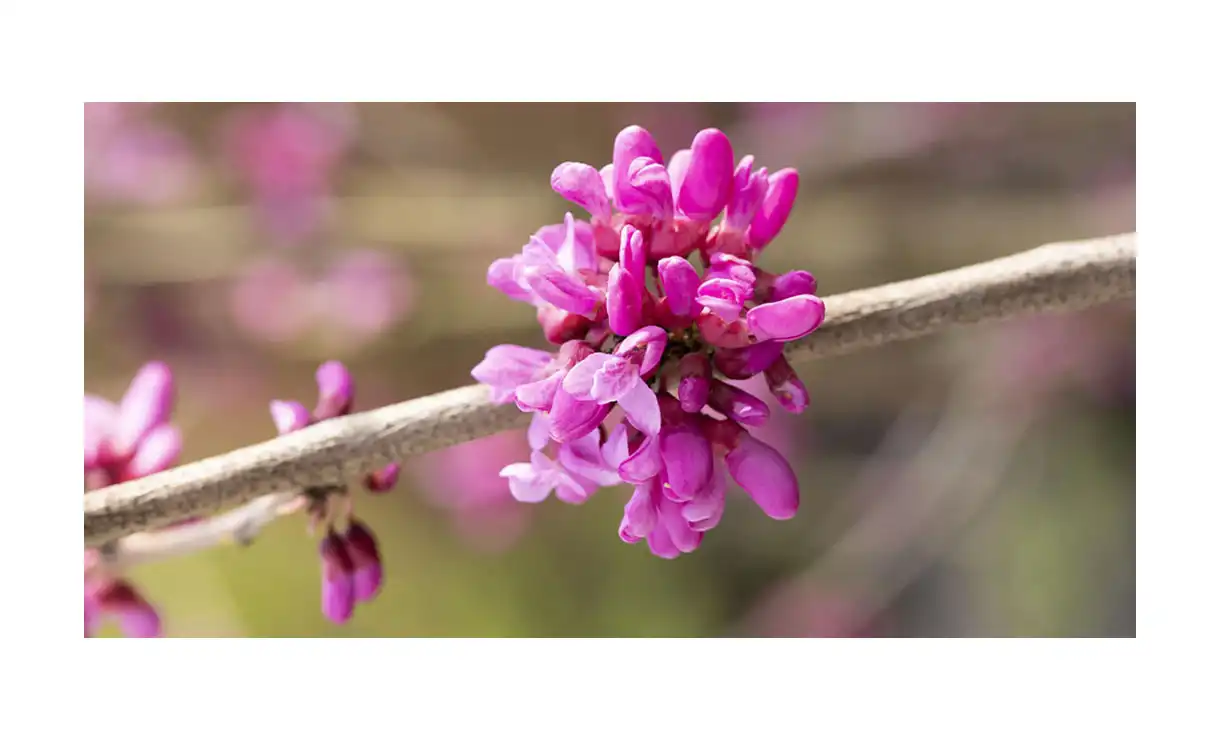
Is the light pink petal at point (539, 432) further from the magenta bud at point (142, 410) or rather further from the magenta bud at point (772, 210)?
the magenta bud at point (142, 410)

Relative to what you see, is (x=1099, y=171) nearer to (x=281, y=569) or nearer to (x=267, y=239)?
(x=267, y=239)

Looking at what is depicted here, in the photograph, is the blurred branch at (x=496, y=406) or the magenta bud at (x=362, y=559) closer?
the blurred branch at (x=496, y=406)

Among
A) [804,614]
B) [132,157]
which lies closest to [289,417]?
[132,157]

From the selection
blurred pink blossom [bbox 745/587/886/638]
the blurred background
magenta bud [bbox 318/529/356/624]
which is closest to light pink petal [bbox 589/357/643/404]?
magenta bud [bbox 318/529/356/624]

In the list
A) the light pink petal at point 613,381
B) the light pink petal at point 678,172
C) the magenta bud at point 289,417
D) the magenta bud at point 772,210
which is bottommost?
the magenta bud at point 289,417

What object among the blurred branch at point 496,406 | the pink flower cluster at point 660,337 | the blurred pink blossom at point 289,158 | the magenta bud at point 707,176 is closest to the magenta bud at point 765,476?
the pink flower cluster at point 660,337

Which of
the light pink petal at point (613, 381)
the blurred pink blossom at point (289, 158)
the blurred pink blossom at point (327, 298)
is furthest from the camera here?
the blurred pink blossom at point (327, 298)

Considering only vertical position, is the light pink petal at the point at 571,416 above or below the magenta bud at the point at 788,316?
below

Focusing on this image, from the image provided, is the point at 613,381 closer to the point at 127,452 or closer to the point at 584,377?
the point at 584,377
